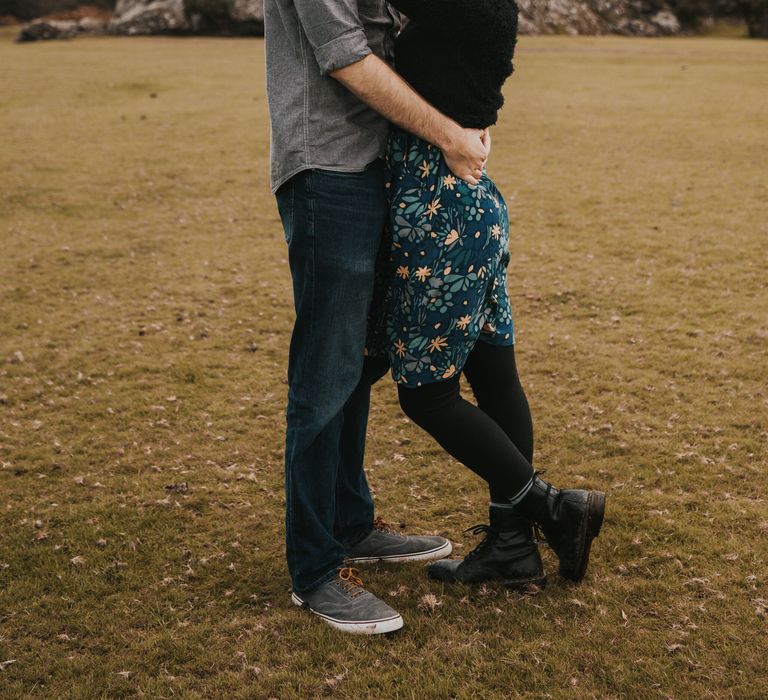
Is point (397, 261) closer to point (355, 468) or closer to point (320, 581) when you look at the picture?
point (355, 468)

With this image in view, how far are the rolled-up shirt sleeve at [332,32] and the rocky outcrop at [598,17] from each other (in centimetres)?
4186

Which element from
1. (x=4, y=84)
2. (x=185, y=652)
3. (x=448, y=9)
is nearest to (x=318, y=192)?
(x=448, y=9)

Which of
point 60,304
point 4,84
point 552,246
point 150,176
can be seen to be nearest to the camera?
point 60,304

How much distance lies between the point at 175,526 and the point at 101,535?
1.07ft

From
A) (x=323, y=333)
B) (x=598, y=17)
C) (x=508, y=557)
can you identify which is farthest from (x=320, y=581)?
(x=598, y=17)

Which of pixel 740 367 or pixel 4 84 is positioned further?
pixel 4 84

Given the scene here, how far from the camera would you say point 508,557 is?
11.0 feet

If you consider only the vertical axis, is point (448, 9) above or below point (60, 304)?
above

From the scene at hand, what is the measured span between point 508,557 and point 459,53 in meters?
1.85

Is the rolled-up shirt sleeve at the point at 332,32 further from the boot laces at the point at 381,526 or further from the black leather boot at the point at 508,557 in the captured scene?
the boot laces at the point at 381,526

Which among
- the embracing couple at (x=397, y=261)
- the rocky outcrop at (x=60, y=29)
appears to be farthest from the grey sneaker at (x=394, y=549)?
the rocky outcrop at (x=60, y=29)

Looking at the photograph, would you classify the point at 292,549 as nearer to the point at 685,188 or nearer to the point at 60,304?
the point at 60,304

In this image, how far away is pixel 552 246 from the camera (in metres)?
8.59

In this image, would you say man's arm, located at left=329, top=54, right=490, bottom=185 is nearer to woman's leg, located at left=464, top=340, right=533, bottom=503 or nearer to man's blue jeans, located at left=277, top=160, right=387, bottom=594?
man's blue jeans, located at left=277, top=160, right=387, bottom=594
